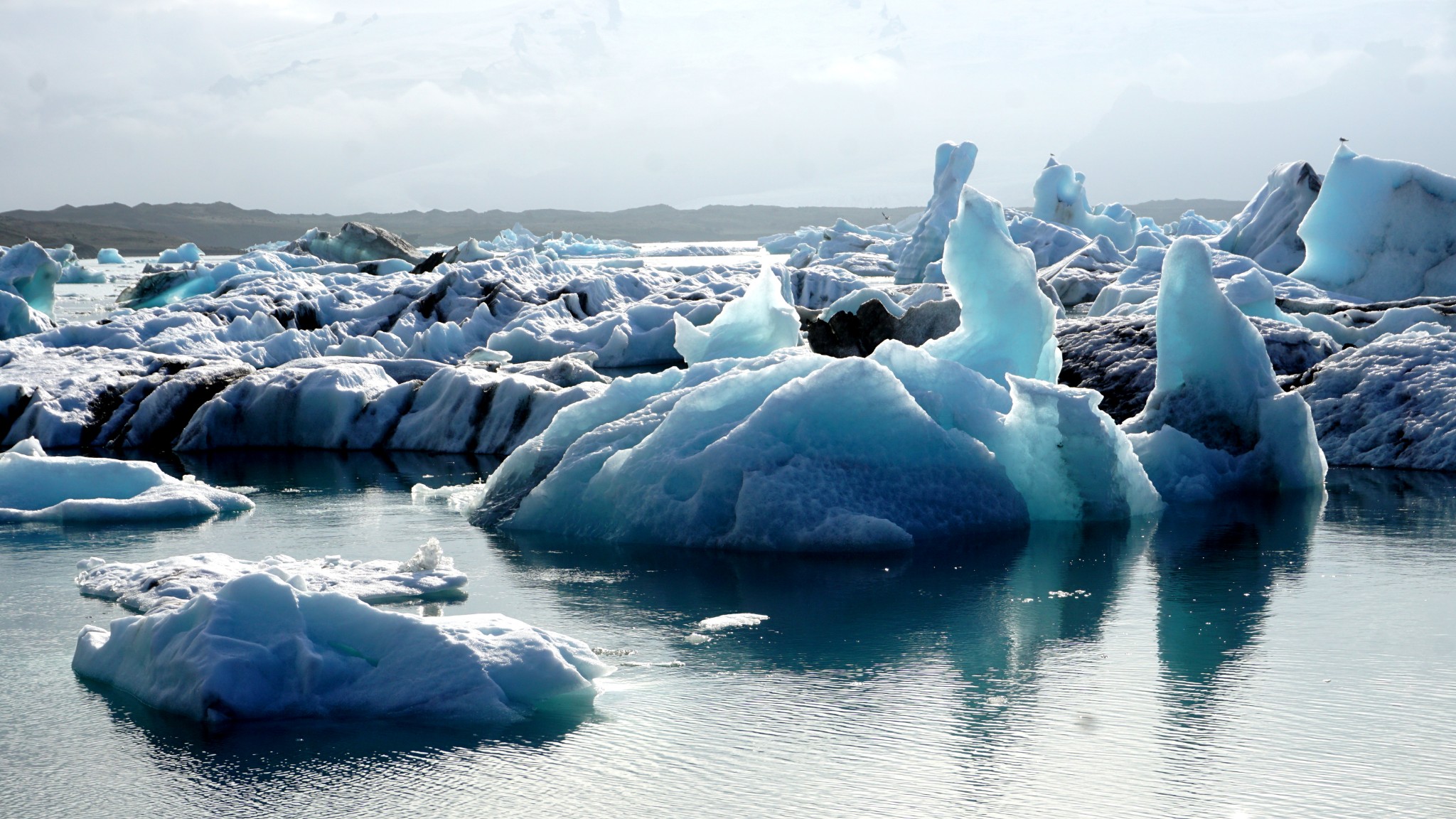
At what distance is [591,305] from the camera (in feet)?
73.2

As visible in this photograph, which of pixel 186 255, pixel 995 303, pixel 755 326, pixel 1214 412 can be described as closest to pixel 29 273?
pixel 755 326

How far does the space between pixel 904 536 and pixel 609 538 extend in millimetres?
1697

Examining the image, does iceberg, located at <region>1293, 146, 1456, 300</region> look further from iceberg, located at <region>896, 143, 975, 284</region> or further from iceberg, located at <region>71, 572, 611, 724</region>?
iceberg, located at <region>71, 572, 611, 724</region>

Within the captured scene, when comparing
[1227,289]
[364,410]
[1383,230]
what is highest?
[1383,230]

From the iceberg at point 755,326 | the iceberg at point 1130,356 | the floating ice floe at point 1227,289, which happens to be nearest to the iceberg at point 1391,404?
the iceberg at point 1130,356

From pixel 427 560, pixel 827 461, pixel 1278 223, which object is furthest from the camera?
pixel 1278 223

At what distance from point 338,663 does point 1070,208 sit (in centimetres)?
3177

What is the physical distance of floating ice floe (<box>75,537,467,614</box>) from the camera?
19.4 ft

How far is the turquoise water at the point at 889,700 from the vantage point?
368cm

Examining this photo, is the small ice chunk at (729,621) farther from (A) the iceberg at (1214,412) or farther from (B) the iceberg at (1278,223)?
(B) the iceberg at (1278,223)

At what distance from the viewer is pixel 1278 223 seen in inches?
943

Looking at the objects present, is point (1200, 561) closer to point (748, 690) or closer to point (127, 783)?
point (748, 690)

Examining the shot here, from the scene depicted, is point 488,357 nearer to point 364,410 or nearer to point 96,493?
point 364,410

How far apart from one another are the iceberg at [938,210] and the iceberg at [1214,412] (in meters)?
21.4
